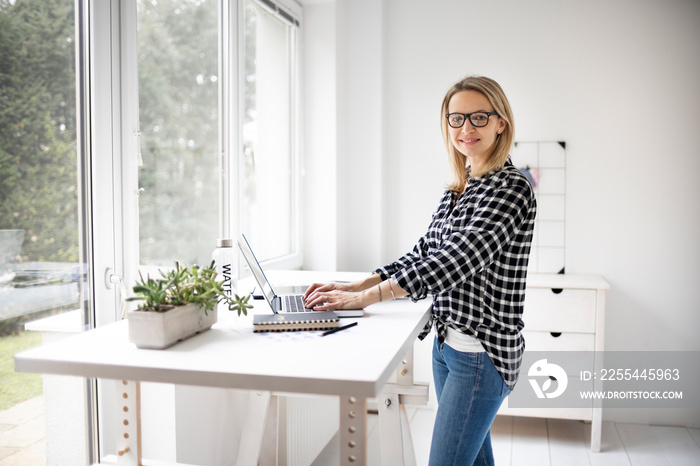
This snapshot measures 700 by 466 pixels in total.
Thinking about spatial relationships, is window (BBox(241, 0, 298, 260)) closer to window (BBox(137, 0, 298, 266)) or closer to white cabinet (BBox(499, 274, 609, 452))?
window (BBox(137, 0, 298, 266))

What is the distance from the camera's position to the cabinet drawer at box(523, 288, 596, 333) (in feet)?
9.02

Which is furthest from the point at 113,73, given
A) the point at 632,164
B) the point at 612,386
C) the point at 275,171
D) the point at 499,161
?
the point at 612,386

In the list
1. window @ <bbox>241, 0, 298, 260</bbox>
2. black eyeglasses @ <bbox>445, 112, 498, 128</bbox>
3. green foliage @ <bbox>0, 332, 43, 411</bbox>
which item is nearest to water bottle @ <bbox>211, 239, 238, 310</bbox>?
green foliage @ <bbox>0, 332, 43, 411</bbox>

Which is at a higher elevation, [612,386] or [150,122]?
[150,122]

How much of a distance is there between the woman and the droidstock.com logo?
144 cm

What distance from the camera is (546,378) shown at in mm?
2818

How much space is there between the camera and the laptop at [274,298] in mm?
1503

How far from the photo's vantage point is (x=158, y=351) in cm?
116

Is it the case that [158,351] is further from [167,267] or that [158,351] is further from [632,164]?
[632,164]

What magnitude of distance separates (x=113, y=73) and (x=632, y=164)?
8.32 ft

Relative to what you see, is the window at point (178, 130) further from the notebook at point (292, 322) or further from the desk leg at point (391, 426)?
the desk leg at point (391, 426)

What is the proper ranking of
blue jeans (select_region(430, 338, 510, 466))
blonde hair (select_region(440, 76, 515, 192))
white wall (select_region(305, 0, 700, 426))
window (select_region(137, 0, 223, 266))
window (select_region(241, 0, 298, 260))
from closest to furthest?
blue jeans (select_region(430, 338, 510, 466)) < blonde hair (select_region(440, 76, 515, 192)) < window (select_region(137, 0, 223, 266)) < window (select_region(241, 0, 298, 260)) < white wall (select_region(305, 0, 700, 426))

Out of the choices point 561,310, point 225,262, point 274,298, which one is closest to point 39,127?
point 225,262

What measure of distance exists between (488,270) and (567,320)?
4.96ft
